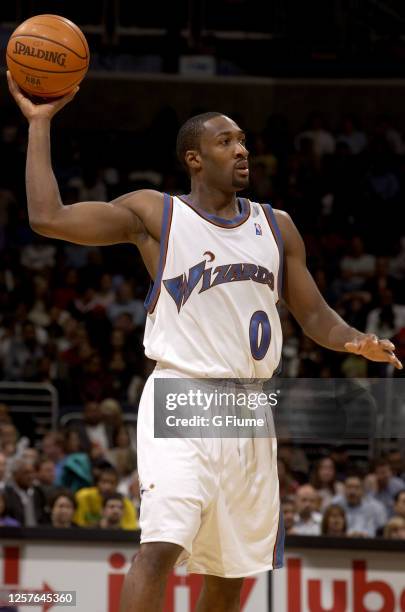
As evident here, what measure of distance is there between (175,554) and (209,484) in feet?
0.88

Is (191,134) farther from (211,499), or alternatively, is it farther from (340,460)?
(340,460)

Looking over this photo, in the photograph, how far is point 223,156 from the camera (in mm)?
4375

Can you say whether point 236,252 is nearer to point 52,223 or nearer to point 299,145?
point 52,223

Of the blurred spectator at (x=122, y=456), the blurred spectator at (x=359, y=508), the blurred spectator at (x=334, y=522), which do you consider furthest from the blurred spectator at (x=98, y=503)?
the blurred spectator at (x=359, y=508)

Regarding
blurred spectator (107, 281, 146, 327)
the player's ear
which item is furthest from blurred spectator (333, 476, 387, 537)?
the player's ear

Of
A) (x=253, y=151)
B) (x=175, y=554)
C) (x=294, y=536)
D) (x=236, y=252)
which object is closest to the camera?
(x=175, y=554)

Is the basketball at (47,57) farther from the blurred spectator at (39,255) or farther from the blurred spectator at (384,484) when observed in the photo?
the blurred spectator at (39,255)

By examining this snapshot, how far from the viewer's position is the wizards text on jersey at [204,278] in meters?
4.20

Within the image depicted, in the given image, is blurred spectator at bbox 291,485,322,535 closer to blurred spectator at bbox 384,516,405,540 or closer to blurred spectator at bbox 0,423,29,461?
blurred spectator at bbox 384,516,405,540

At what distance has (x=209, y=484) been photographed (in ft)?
13.3

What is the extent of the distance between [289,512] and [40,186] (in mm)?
4562

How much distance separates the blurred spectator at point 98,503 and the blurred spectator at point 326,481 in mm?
1520

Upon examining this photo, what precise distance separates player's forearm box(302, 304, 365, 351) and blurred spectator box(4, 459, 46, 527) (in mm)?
3678

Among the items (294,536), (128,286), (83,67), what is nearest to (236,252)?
(83,67)
